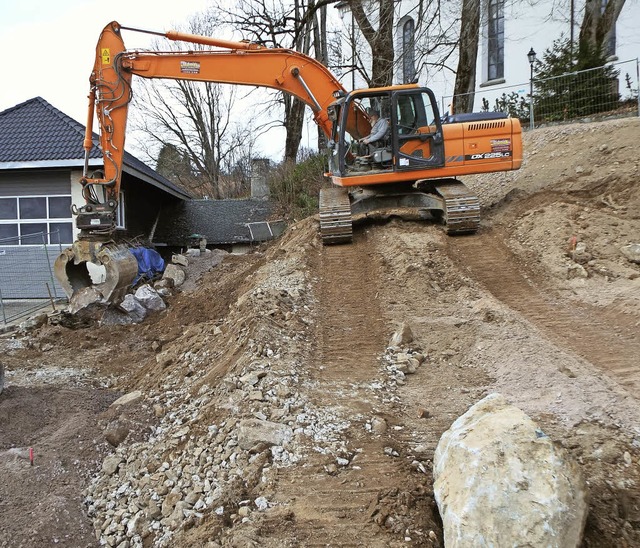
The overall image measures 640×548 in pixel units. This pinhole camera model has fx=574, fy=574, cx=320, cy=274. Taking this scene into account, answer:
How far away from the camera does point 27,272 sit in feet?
44.1

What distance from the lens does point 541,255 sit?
26.4ft

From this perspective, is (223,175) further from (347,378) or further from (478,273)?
(347,378)

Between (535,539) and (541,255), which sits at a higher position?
(541,255)

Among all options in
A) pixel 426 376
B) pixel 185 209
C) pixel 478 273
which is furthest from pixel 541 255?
pixel 185 209

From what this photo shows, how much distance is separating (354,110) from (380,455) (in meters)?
7.21

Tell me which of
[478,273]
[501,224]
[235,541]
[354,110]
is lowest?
[235,541]

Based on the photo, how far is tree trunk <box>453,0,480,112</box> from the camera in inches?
574

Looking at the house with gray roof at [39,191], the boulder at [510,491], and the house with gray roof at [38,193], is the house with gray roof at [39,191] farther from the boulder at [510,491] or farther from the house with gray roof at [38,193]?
the boulder at [510,491]

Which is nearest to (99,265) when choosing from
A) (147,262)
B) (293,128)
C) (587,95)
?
(147,262)

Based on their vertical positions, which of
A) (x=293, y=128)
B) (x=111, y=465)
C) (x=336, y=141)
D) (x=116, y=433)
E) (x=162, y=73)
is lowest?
(x=111, y=465)

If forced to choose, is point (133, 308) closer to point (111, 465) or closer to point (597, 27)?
point (111, 465)

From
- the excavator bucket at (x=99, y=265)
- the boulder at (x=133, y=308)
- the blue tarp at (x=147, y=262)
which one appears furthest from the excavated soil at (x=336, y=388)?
the blue tarp at (x=147, y=262)

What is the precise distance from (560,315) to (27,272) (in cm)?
1194

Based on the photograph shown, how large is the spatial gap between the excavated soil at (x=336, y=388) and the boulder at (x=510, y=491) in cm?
30
